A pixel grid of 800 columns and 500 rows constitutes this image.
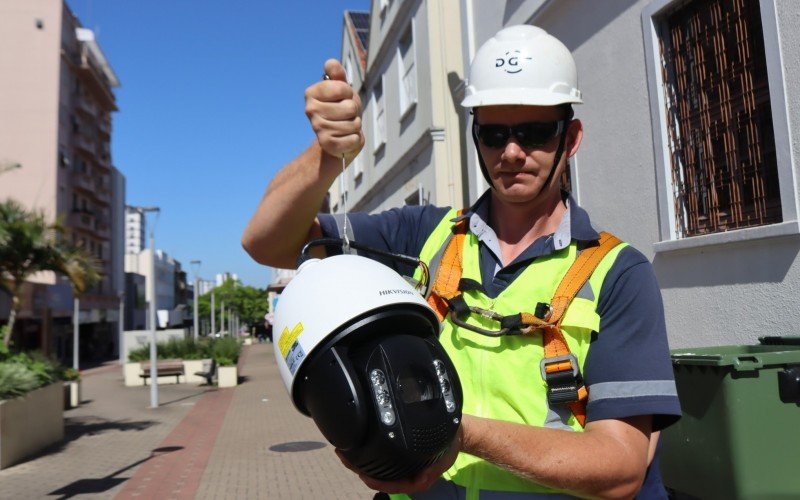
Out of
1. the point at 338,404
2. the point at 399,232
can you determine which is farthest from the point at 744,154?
the point at 338,404

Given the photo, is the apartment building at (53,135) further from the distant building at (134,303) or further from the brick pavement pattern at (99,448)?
the brick pavement pattern at (99,448)

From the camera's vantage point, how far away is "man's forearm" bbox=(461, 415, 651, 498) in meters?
1.43

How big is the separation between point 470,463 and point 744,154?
13.3 feet

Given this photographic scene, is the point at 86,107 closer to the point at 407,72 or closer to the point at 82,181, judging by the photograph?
the point at 82,181

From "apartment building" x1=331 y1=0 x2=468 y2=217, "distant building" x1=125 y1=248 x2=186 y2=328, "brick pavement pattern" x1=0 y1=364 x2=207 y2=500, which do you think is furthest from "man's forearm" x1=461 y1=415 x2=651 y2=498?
"distant building" x1=125 y1=248 x2=186 y2=328

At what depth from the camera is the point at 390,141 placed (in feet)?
50.2

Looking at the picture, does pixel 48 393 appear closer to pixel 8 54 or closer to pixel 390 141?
pixel 390 141

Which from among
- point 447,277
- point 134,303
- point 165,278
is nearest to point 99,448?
point 447,277

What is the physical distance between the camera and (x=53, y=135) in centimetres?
4384

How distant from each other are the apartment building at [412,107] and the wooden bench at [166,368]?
28.2 feet

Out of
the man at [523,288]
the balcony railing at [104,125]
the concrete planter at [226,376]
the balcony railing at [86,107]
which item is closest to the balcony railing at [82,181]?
the balcony railing at [86,107]

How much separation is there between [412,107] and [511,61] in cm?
1133

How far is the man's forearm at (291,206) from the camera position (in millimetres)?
1816

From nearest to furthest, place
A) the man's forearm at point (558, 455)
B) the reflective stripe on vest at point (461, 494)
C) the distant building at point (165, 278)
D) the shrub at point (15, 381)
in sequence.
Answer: the man's forearm at point (558, 455) < the reflective stripe on vest at point (461, 494) < the shrub at point (15, 381) < the distant building at point (165, 278)
